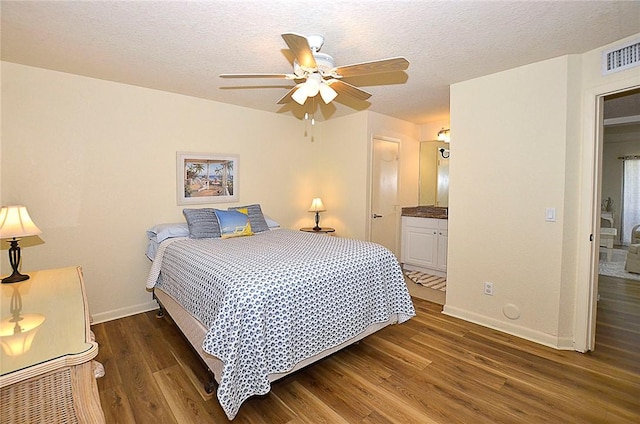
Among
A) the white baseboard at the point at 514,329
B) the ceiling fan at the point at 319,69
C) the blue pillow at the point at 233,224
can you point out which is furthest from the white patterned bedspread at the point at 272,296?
the ceiling fan at the point at 319,69

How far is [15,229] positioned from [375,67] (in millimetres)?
2644

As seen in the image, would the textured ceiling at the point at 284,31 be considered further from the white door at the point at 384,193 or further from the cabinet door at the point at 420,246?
the cabinet door at the point at 420,246

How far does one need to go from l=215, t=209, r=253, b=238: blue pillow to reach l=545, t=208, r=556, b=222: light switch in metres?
2.86

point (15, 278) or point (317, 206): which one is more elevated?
point (317, 206)

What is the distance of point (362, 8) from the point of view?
1.80 metres

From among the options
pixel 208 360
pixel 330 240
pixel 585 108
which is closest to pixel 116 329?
pixel 208 360

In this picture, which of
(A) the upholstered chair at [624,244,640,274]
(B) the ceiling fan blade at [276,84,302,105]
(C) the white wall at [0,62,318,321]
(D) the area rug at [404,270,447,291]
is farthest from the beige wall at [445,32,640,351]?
(A) the upholstered chair at [624,244,640,274]

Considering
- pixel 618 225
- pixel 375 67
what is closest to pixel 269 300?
pixel 375 67

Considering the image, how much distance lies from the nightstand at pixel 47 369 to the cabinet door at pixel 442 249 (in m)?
4.13

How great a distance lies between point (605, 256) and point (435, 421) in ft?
20.0

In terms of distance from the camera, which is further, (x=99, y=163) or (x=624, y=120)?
(x=624, y=120)

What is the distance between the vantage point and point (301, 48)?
1720 millimetres

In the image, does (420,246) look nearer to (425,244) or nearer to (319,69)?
(425,244)

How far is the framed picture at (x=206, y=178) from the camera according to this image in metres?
3.55
